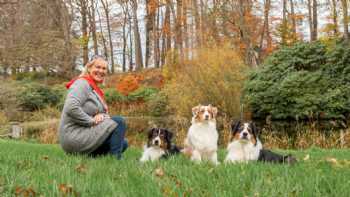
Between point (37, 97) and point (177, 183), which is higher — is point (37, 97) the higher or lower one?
the higher one

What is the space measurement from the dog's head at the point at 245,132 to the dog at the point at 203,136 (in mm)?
348

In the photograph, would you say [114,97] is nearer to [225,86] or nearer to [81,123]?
[225,86]

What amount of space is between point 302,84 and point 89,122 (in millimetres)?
11378

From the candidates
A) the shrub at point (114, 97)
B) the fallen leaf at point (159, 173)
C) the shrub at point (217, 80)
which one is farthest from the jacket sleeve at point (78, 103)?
the shrub at point (114, 97)

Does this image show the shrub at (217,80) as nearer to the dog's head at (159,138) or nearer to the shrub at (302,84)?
the shrub at (302,84)

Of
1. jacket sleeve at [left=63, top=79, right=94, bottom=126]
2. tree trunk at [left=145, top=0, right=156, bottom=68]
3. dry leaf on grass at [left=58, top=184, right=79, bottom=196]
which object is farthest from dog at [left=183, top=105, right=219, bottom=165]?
tree trunk at [left=145, top=0, right=156, bottom=68]

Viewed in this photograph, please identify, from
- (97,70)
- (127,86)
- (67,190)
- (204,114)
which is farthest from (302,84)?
(67,190)

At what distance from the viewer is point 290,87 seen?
15.1 meters

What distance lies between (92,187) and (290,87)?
1311 centimetres

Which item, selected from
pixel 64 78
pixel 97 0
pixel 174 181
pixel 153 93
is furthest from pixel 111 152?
pixel 97 0

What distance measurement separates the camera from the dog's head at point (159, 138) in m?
6.03

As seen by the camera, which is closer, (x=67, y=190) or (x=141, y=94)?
(x=67, y=190)

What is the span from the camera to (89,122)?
5.63 meters

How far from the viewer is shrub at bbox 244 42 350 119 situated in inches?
574
